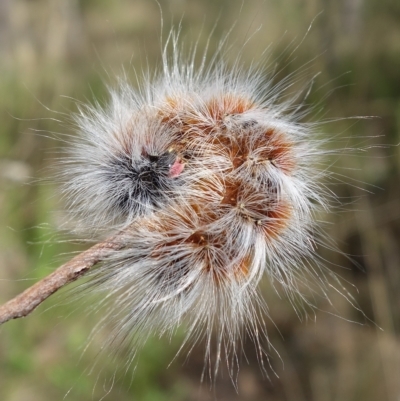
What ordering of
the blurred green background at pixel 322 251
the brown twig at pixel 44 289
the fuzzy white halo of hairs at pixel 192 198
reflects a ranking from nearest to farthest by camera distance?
the brown twig at pixel 44 289, the fuzzy white halo of hairs at pixel 192 198, the blurred green background at pixel 322 251

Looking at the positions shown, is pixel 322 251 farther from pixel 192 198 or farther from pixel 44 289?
pixel 44 289

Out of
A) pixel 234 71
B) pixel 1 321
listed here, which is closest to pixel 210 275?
pixel 1 321

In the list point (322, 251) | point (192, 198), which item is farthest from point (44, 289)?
point (322, 251)

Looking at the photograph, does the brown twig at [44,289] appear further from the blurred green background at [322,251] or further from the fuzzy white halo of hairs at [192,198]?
the blurred green background at [322,251]

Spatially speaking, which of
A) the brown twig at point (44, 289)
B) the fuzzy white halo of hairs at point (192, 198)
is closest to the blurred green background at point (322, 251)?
the fuzzy white halo of hairs at point (192, 198)

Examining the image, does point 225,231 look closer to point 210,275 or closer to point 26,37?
point 210,275

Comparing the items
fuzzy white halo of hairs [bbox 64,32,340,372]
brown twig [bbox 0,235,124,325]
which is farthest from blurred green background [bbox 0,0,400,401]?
brown twig [bbox 0,235,124,325]
